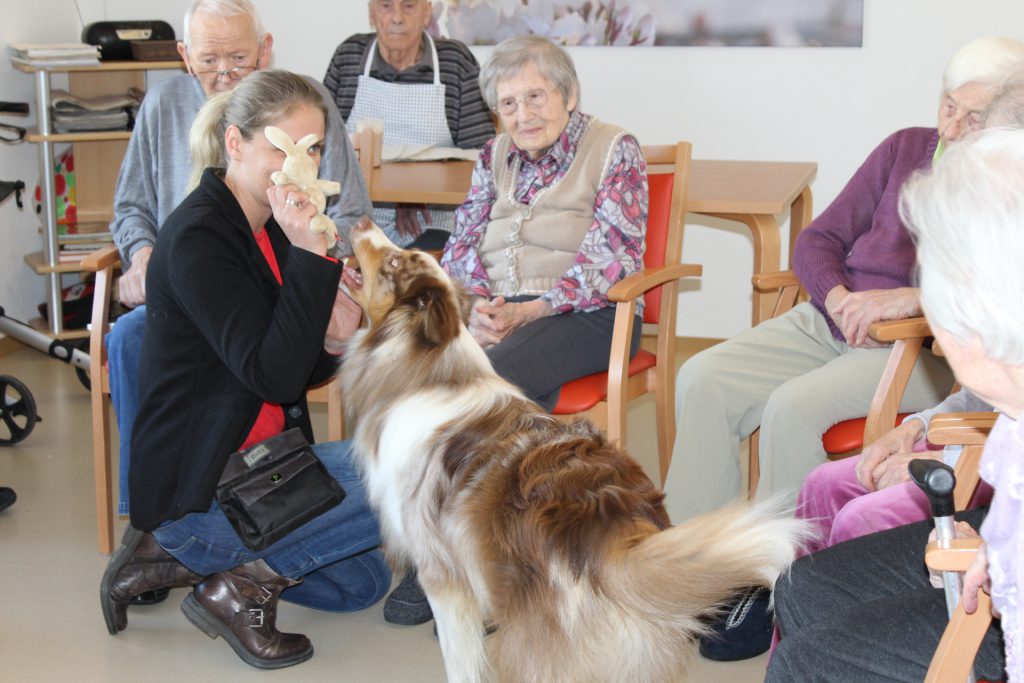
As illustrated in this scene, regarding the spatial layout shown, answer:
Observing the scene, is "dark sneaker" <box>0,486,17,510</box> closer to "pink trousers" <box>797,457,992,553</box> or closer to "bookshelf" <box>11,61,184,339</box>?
"bookshelf" <box>11,61,184,339</box>

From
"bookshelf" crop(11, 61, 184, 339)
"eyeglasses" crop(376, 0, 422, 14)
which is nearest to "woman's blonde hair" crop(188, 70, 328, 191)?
"eyeglasses" crop(376, 0, 422, 14)

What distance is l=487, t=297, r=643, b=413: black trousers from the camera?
2729 millimetres

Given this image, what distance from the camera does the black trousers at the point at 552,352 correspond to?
2729mm

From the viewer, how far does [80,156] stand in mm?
5172

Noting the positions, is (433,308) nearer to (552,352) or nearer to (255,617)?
(552,352)

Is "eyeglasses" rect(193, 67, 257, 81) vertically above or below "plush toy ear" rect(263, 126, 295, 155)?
above

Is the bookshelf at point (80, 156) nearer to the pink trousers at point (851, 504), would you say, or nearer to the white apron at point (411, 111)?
the white apron at point (411, 111)

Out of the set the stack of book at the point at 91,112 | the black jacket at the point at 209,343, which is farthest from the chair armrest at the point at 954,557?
the stack of book at the point at 91,112

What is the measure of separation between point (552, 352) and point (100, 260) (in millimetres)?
1230

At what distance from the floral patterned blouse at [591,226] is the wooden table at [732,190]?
0.18 metres

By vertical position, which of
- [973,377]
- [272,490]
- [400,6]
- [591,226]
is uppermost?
[400,6]

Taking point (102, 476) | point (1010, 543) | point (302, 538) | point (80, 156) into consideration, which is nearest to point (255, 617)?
point (302, 538)

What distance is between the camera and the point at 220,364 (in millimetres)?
2307

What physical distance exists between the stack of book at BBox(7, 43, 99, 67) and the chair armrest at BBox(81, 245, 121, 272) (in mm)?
1936
